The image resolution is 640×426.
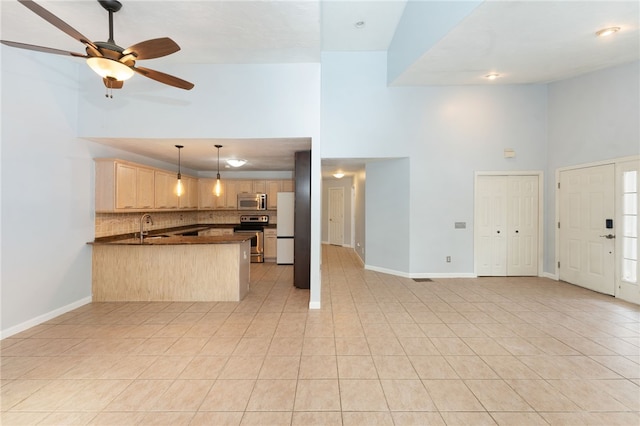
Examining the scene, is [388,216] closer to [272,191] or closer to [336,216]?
[272,191]

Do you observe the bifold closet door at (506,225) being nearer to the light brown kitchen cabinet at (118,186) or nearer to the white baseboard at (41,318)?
the light brown kitchen cabinet at (118,186)

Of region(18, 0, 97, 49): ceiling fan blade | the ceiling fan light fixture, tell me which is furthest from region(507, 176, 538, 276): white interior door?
region(18, 0, 97, 49): ceiling fan blade

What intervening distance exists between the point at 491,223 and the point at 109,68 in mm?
6381

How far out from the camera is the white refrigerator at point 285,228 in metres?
6.68

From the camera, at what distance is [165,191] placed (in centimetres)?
575

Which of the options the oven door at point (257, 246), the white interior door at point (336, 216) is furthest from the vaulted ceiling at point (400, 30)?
the white interior door at point (336, 216)

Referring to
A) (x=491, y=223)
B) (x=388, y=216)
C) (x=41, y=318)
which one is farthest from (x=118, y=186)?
(x=491, y=223)

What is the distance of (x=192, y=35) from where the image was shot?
10.8 ft

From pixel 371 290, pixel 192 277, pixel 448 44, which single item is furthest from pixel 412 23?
pixel 192 277

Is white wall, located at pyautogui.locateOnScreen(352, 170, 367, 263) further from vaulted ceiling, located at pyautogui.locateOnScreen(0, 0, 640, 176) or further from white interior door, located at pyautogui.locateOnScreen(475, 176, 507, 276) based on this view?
vaulted ceiling, located at pyautogui.locateOnScreen(0, 0, 640, 176)

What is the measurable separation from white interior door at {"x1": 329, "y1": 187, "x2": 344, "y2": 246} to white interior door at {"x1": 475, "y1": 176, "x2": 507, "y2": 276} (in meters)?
5.08

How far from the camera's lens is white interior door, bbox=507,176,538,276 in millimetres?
5738

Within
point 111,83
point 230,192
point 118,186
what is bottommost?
point 118,186

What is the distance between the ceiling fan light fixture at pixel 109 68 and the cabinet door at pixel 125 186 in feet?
8.06
